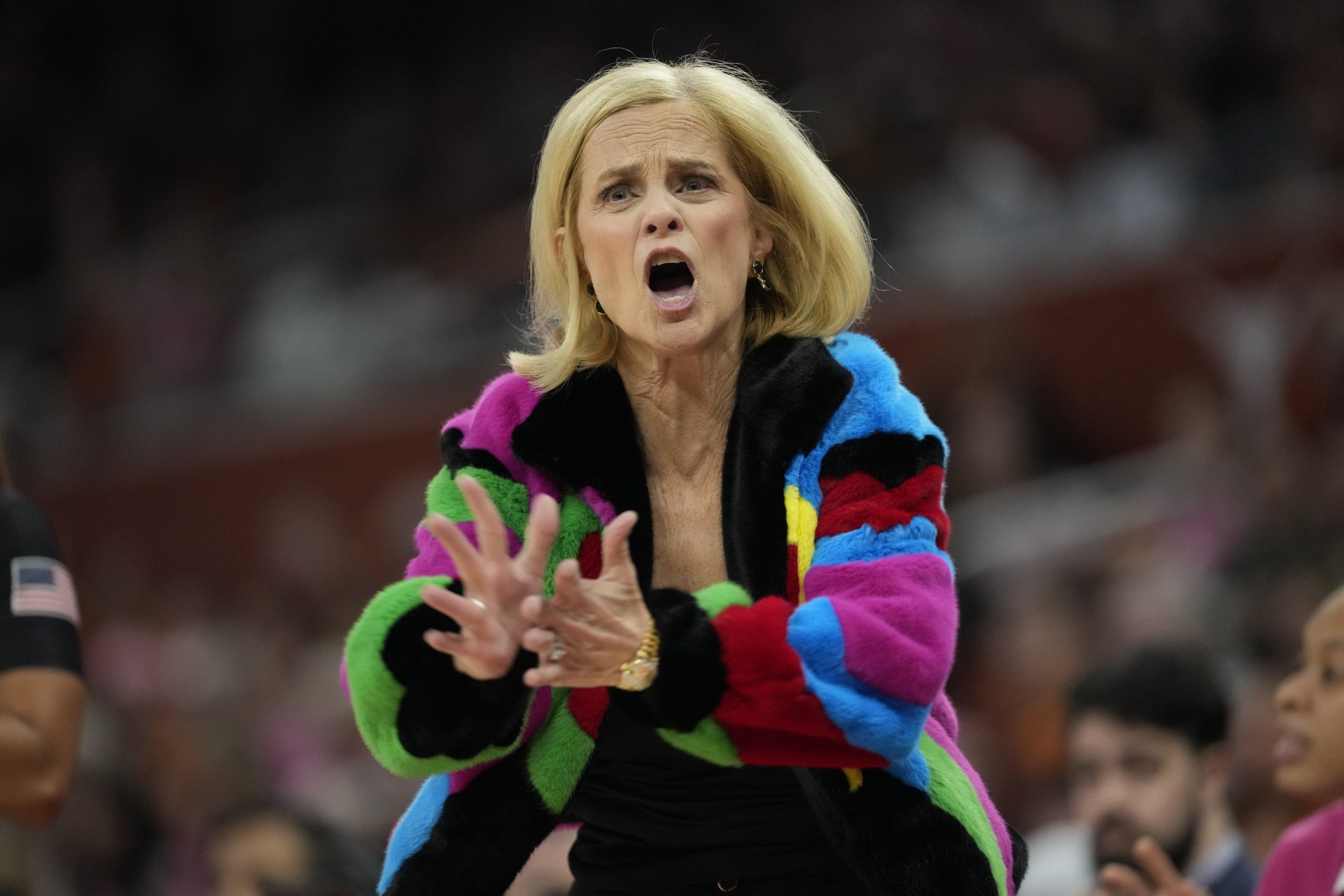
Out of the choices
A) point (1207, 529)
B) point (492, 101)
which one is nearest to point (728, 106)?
point (1207, 529)

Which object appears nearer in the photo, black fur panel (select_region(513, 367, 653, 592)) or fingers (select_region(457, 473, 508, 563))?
fingers (select_region(457, 473, 508, 563))

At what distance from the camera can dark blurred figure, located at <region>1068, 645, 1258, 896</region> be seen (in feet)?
11.1

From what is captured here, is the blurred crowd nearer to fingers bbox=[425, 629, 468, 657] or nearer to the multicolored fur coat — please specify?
the multicolored fur coat

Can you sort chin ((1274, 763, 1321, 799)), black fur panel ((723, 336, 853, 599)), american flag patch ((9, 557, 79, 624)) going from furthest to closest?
chin ((1274, 763, 1321, 799)), american flag patch ((9, 557, 79, 624)), black fur panel ((723, 336, 853, 599))

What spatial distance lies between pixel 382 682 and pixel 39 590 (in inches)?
41.7

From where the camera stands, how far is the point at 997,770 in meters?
5.21

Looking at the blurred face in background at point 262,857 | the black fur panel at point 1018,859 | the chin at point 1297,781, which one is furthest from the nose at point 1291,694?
the blurred face in background at point 262,857

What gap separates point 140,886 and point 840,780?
193 inches

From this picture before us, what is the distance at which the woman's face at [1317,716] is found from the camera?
3.02m

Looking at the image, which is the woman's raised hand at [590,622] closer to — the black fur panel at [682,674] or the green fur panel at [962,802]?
the black fur panel at [682,674]

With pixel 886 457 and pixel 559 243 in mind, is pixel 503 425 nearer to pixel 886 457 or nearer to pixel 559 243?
pixel 559 243

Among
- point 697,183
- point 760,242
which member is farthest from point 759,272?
point 697,183

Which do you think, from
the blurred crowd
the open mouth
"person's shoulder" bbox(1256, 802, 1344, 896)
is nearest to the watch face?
the open mouth

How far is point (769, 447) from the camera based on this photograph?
2.26m
